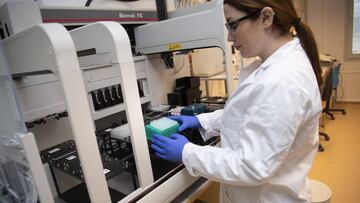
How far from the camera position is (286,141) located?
0.67 meters

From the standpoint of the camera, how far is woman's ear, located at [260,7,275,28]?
73 cm

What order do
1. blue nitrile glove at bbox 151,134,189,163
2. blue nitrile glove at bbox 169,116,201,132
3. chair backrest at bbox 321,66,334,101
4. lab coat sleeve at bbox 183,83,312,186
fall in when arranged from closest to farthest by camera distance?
lab coat sleeve at bbox 183,83,312,186 < blue nitrile glove at bbox 151,134,189,163 < blue nitrile glove at bbox 169,116,201,132 < chair backrest at bbox 321,66,334,101

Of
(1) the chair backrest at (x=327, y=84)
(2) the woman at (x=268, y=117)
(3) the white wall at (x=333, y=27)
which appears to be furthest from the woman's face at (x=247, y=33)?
(3) the white wall at (x=333, y=27)

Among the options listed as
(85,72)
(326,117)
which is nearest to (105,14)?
(85,72)

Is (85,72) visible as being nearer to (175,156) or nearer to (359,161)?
(175,156)

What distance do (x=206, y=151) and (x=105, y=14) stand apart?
0.99m

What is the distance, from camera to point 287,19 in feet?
2.53

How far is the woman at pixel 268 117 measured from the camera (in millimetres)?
674

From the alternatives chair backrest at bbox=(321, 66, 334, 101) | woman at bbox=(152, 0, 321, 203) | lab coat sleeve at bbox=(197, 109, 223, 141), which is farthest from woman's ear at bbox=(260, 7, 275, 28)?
chair backrest at bbox=(321, 66, 334, 101)

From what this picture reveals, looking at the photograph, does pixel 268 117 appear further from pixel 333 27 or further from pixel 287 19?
pixel 333 27

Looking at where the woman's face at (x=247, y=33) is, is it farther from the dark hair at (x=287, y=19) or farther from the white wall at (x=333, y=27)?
the white wall at (x=333, y=27)

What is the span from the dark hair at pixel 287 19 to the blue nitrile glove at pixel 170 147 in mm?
516

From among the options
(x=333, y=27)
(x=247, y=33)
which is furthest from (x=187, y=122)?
(x=333, y=27)

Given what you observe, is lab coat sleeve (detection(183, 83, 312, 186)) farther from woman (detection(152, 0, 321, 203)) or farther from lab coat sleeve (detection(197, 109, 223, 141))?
lab coat sleeve (detection(197, 109, 223, 141))
